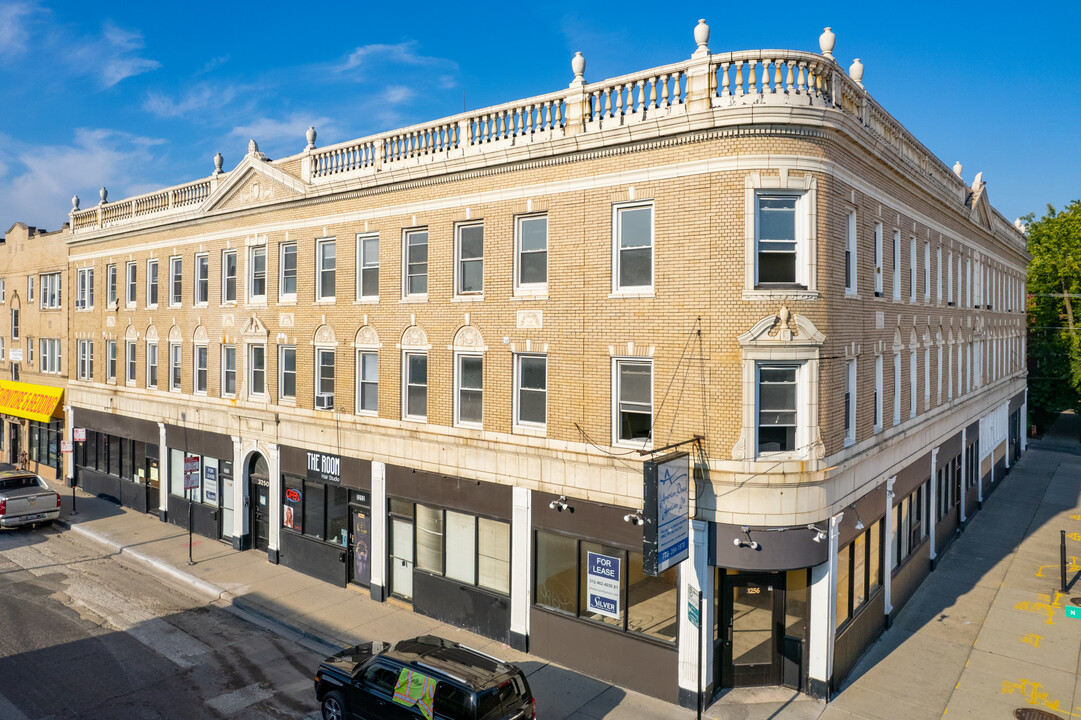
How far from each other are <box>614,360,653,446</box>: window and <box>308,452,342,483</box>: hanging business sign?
9642 mm

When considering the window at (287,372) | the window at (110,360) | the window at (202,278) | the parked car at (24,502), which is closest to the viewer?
the window at (287,372)

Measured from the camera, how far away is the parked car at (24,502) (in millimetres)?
25562

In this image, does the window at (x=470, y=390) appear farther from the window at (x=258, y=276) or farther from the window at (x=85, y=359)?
the window at (x=85, y=359)

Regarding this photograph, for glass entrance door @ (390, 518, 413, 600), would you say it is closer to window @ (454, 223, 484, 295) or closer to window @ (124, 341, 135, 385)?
window @ (454, 223, 484, 295)

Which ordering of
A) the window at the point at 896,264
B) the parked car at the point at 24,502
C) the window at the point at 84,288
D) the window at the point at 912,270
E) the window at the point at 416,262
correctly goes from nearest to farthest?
the window at the point at 896,264
the window at the point at 416,262
the window at the point at 912,270
the parked car at the point at 24,502
the window at the point at 84,288

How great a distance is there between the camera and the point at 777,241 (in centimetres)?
1398

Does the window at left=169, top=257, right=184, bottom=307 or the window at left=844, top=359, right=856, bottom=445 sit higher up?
the window at left=169, top=257, right=184, bottom=307

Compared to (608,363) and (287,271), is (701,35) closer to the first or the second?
Answer: (608,363)

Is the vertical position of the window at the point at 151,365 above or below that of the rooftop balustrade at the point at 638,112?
below

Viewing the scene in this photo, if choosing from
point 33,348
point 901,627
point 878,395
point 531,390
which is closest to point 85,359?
point 33,348

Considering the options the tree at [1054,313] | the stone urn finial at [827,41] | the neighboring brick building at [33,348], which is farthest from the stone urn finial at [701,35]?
the tree at [1054,313]

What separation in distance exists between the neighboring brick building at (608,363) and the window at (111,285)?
735cm

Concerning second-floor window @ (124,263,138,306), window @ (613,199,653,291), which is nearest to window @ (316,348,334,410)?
window @ (613,199,653,291)

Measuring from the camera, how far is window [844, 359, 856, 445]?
15.5 meters
